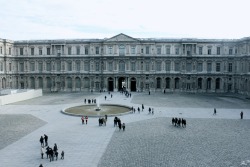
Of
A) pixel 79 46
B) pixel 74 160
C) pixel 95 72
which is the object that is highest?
pixel 79 46

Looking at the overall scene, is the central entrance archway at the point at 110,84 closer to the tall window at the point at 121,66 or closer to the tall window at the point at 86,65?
the tall window at the point at 121,66

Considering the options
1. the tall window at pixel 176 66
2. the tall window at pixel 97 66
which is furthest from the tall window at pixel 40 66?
the tall window at pixel 176 66

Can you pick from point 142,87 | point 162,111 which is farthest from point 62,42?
point 162,111

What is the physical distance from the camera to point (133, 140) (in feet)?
73.5

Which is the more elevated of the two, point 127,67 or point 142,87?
point 127,67

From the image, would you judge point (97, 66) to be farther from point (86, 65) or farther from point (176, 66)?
point (176, 66)

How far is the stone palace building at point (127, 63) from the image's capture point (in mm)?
62469

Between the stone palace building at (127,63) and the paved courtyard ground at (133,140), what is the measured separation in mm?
29014

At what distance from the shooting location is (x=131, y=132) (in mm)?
25047

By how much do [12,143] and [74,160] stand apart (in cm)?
719

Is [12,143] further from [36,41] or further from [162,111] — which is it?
[36,41]

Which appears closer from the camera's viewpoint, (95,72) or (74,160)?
(74,160)

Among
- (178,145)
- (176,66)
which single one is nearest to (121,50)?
(176,66)

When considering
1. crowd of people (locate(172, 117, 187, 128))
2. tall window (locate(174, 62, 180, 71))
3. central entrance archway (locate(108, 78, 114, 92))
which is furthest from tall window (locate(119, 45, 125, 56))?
crowd of people (locate(172, 117, 187, 128))
